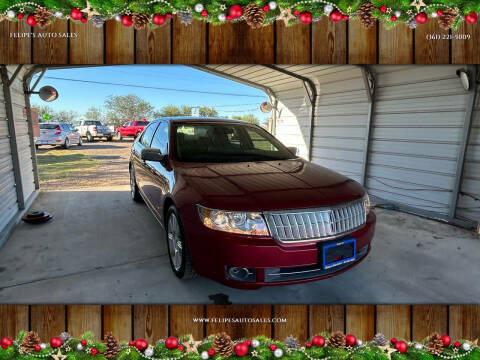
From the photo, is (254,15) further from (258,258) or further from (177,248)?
(177,248)

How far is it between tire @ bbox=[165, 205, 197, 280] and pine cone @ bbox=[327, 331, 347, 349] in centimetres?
108

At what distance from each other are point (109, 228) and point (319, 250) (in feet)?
8.96

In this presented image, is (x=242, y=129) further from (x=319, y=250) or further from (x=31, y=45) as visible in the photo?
(x=31, y=45)

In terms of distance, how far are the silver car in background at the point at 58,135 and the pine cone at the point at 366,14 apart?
2514mm

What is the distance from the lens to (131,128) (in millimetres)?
3799

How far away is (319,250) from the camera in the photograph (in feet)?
5.73

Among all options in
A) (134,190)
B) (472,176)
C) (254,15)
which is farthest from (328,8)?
(134,190)

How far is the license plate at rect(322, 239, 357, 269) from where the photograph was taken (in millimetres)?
1771

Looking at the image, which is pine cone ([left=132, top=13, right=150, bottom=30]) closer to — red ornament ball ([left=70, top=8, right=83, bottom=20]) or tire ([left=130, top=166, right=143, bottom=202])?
red ornament ball ([left=70, top=8, right=83, bottom=20])

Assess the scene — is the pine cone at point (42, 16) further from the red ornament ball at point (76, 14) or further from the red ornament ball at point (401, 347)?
the red ornament ball at point (401, 347)

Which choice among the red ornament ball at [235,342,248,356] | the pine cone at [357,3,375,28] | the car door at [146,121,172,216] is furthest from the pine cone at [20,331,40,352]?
the pine cone at [357,3,375,28]

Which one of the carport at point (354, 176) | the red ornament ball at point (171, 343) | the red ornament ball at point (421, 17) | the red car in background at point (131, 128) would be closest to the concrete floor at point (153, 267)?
the carport at point (354, 176)

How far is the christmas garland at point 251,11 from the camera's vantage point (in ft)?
4.72

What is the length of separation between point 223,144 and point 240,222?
116 centimetres
